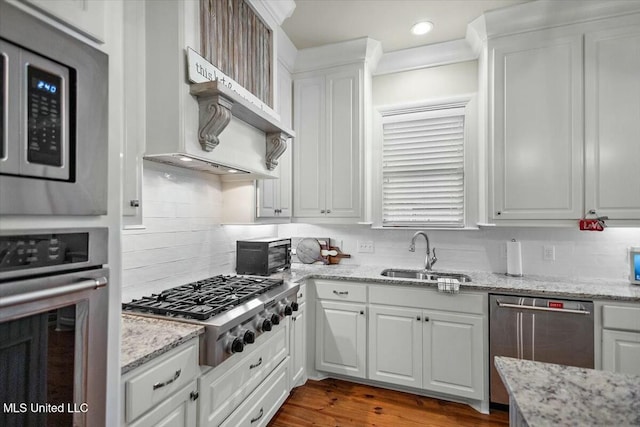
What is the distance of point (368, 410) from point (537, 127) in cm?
245

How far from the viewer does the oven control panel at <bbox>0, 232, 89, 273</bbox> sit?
0.70 m

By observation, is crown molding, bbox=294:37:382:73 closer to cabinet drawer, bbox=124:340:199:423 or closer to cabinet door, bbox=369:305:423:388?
cabinet door, bbox=369:305:423:388

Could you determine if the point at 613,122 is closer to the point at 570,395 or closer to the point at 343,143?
the point at 343,143

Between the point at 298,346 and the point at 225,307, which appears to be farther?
the point at 298,346

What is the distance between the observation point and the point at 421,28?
2.66 metres

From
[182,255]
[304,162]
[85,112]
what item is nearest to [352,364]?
[182,255]

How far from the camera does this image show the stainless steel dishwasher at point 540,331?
2.13 metres

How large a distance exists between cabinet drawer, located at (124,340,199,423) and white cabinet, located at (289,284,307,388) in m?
1.05

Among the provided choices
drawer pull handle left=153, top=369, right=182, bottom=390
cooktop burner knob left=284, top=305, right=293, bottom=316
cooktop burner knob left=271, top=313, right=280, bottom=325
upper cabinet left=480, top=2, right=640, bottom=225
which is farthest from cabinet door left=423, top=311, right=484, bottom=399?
drawer pull handle left=153, top=369, right=182, bottom=390

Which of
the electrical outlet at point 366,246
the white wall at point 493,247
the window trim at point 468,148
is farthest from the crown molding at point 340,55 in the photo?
the electrical outlet at point 366,246

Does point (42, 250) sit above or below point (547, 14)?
below

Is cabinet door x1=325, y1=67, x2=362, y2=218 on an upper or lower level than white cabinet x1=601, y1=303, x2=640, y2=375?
upper

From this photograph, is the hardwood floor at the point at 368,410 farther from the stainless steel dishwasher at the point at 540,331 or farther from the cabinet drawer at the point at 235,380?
the cabinet drawer at the point at 235,380

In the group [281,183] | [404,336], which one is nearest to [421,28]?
[281,183]
